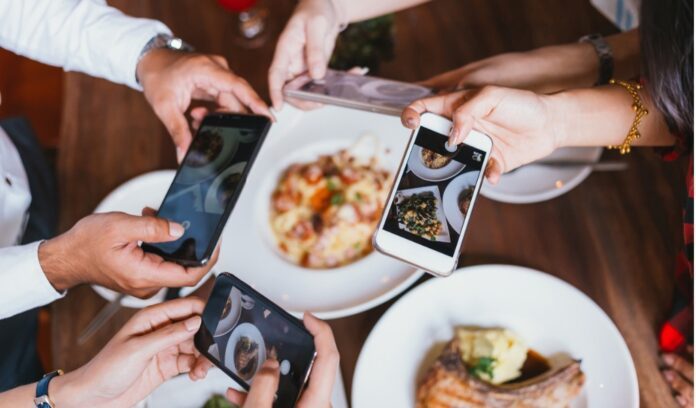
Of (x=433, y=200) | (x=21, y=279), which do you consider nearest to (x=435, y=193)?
(x=433, y=200)

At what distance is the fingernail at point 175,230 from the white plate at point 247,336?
0.27 meters

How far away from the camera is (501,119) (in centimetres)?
131

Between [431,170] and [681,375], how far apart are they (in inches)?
31.2

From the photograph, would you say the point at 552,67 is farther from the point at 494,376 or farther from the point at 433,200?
the point at 494,376

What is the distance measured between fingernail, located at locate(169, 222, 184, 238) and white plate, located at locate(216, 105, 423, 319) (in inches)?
11.4

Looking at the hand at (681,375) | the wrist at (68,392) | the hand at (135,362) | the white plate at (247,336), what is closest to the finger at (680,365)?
the hand at (681,375)

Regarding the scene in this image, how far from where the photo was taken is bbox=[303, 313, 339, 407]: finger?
42.6 inches

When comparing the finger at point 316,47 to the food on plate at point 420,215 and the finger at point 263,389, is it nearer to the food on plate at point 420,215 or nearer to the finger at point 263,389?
the food on plate at point 420,215

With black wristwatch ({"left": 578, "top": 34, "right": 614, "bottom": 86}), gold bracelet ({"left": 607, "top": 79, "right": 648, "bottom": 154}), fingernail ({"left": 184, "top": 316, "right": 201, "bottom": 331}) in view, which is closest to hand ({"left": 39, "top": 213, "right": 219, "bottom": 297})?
fingernail ({"left": 184, "top": 316, "right": 201, "bottom": 331})

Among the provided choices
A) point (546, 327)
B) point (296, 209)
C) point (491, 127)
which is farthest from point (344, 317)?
point (491, 127)

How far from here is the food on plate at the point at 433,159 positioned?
1.19 metres

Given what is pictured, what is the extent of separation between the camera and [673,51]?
1.15 meters

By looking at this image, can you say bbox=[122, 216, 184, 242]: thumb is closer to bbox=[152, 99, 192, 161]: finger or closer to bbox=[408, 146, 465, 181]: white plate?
bbox=[152, 99, 192, 161]: finger

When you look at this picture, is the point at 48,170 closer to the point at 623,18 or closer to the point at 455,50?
the point at 455,50
